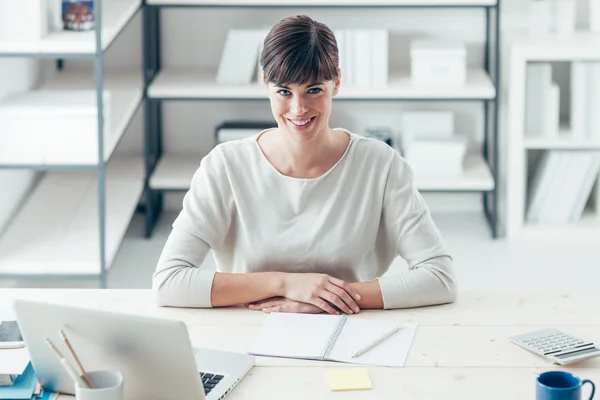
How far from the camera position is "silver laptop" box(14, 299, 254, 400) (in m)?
1.53

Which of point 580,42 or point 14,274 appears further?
point 580,42

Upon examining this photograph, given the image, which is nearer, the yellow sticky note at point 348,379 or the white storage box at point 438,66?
the yellow sticky note at point 348,379

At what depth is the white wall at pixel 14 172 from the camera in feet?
12.9

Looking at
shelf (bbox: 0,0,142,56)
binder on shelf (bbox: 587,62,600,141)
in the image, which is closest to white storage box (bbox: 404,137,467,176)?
binder on shelf (bbox: 587,62,600,141)

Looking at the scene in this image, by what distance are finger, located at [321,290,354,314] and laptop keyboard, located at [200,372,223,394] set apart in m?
0.35

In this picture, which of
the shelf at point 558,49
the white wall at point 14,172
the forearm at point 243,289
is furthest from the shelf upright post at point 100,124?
the shelf at point 558,49

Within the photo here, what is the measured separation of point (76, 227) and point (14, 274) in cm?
42

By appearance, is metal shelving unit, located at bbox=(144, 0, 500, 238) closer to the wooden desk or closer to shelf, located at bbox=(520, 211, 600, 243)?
shelf, located at bbox=(520, 211, 600, 243)

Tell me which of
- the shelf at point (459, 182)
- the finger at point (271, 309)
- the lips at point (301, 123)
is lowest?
the shelf at point (459, 182)

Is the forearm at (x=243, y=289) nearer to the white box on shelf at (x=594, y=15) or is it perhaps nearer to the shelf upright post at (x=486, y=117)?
the shelf upright post at (x=486, y=117)

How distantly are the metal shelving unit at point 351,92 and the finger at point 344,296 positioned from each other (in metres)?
2.23

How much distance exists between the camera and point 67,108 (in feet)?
11.1

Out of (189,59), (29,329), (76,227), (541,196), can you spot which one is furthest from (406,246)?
(189,59)

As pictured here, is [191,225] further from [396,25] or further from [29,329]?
[396,25]
